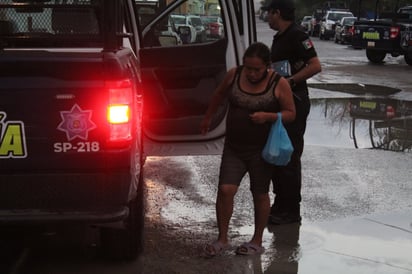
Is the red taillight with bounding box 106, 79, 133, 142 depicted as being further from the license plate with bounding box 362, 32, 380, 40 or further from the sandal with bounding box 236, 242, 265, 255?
the license plate with bounding box 362, 32, 380, 40

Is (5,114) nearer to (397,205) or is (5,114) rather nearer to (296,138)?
(296,138)

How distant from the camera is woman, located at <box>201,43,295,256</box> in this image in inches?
177

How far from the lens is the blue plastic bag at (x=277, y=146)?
175 inches

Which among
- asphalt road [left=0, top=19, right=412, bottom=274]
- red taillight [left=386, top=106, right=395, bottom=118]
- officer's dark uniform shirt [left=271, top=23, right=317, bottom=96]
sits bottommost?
red taillight [left=386, top=106, right=395, bottom=118]

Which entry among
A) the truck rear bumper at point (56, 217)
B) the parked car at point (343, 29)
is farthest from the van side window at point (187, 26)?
the parked car at point (343, 29)

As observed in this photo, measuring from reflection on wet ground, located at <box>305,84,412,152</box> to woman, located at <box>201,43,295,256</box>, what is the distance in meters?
4.31

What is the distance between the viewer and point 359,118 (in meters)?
10.9

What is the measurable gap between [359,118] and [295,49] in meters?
5.97

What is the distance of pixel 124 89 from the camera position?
12.1 ft

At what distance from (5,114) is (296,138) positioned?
8.43 ft


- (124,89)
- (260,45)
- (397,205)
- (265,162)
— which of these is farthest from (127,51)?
(397,205)

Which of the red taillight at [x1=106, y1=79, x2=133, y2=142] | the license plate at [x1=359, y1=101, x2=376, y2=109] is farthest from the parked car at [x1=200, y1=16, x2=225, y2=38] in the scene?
the license plate at [x1=359, y1=101, x2=376, y2=109]

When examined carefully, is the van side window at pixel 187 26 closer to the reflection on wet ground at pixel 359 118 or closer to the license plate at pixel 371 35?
the reflection on wet ground at pixel 359 118

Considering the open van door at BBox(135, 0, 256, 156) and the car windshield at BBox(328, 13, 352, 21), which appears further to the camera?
the car windshield at BBox(328, 13, 352, 21)
